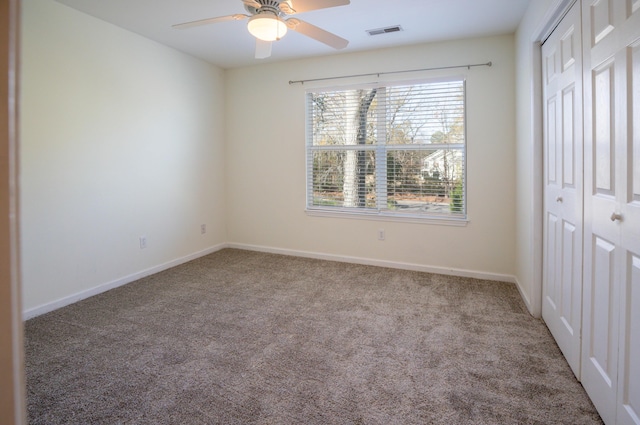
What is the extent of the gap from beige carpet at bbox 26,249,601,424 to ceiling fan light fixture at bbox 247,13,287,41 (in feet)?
6.53

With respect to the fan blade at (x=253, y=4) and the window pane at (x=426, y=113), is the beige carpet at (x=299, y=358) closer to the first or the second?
the window pane at (x=426, y=113)

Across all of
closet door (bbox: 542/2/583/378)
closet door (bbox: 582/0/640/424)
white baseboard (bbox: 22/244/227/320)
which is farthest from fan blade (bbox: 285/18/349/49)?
white baseboard (bbox: 22/244/227/320)

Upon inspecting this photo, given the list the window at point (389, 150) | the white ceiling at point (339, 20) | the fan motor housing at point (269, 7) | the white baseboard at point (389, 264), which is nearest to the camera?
the fan motor housing at point (269, 7)

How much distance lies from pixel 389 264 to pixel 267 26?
2.90 metres

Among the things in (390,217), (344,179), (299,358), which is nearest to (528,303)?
(390,217)

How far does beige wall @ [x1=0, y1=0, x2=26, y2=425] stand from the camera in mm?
308

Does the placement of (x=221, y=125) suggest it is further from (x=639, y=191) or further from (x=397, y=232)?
(x=639, y=191)

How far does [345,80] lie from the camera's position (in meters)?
4.39

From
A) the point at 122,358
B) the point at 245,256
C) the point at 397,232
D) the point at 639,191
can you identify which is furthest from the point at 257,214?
the point at 639,191

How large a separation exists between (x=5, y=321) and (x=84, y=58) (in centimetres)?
373

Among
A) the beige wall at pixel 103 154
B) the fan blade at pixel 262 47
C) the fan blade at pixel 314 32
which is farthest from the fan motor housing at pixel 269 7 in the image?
the beige wall at pixel 103 154

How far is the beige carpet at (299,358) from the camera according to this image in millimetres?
1809

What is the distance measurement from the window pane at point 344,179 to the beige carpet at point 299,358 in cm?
123

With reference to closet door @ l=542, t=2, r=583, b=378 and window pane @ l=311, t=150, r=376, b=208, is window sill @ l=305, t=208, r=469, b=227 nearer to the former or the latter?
window pane @ l=311, t=150, r=376, b=208
